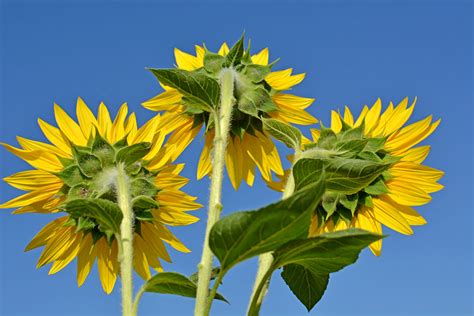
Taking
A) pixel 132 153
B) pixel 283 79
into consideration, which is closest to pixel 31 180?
pixel 132 153

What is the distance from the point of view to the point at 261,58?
129 inches

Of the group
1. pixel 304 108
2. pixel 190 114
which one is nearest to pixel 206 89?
pixel 190 114

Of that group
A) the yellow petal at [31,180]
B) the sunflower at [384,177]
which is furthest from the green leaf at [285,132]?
the yellow petal at [31,180]

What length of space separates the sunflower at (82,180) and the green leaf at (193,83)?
432mm

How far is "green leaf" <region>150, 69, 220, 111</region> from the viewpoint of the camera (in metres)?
2.44

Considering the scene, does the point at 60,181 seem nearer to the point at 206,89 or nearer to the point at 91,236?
the point at 91,236

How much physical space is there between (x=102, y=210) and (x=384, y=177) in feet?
5.04

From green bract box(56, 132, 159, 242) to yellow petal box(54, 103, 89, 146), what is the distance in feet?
0.44

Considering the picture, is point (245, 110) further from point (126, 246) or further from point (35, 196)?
point (35, 196)

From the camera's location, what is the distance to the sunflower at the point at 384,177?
3.02 m

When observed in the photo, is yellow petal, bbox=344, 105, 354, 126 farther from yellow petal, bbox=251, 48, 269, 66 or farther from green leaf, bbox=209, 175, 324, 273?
green leaf, bbox=209, 175, 324, 273

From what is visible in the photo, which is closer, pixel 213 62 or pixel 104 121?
pixel 213 62

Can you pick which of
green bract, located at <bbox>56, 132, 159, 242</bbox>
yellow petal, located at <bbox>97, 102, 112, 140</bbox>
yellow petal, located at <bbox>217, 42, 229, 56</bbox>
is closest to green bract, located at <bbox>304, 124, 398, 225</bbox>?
yellow petal, located at <bbox>217, 42, 229, 56</bbox>

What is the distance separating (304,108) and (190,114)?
2.15 feet
